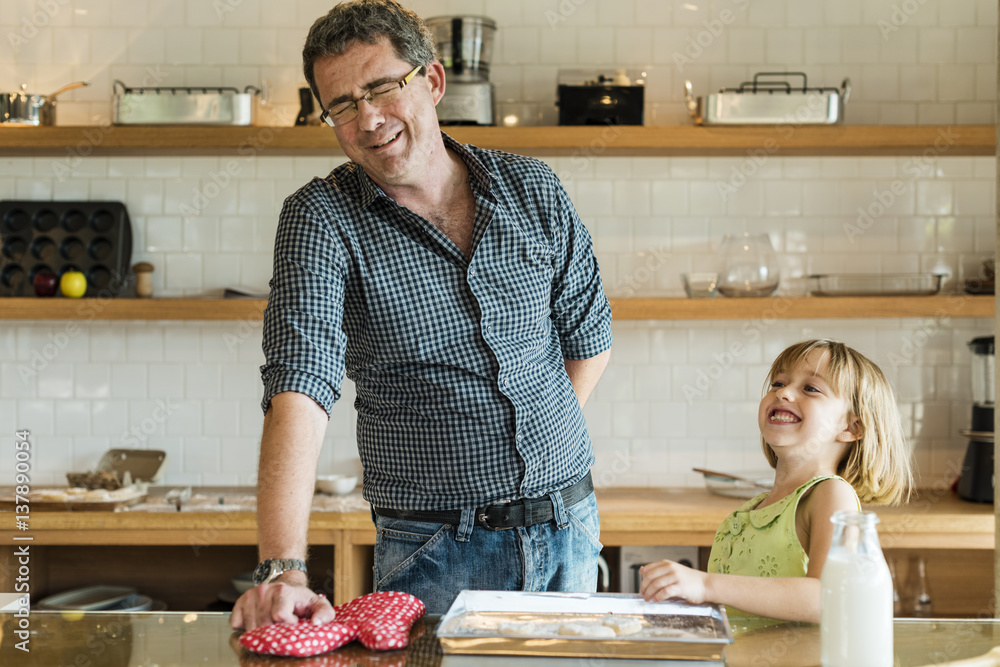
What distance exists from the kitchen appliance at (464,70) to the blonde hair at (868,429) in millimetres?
1875

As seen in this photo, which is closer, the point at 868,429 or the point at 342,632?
the point at 342,632

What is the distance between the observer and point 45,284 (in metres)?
3.45

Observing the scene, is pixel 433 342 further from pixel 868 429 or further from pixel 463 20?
pixel 463 20

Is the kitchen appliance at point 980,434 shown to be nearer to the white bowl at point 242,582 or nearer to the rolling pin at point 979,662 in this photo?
the rolling pin at point 979,662

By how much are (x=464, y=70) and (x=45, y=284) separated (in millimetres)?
1680

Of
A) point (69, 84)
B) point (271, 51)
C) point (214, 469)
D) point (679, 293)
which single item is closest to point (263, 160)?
point (271, 51)

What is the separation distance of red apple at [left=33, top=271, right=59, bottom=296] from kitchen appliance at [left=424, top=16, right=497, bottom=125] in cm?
152

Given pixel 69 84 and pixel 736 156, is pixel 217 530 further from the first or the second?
pixel 736 156

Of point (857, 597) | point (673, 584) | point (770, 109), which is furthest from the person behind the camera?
point (770, 109)

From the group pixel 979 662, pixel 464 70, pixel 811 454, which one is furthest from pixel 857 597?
pixel 464 70

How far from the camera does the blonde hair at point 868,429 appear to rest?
1.68 meters

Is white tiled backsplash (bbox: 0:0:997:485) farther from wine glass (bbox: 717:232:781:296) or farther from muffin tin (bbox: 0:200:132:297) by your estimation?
wine glass (bbox: 717:232:781:296)

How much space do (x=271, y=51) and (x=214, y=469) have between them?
160 cm

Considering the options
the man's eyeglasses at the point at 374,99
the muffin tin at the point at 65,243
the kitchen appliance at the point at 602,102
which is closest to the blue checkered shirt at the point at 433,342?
the man's eyeglasses at the point at 374,99
